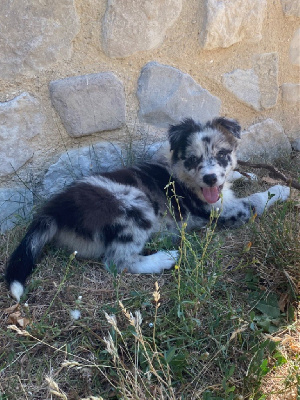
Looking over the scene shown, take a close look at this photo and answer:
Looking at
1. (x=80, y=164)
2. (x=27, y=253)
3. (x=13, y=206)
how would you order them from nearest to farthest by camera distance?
Result: (x=27, y=253) < (x=13, y=206) < (x=80, y=164)

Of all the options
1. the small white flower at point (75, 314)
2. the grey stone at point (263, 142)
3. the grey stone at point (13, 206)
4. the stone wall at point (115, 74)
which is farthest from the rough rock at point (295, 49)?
the small white flower at point (75, 314)

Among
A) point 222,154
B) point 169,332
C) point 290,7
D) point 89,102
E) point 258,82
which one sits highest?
point 290,7

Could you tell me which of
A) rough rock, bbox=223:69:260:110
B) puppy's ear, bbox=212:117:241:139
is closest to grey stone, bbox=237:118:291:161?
rough rock, bbox=223:69:260:110

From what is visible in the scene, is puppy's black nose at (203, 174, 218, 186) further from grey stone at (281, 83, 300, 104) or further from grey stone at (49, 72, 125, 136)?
grey stone at (281, 83, 300, 104)

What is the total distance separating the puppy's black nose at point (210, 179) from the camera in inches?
122

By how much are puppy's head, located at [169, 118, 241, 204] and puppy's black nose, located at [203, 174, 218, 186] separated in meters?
0.01

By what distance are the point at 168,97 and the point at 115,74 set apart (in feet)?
1.68

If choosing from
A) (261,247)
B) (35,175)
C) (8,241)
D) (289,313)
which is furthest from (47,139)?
(289,313)

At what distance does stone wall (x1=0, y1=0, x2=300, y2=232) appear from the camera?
117 inches

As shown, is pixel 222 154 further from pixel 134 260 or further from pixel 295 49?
pixel 295 49

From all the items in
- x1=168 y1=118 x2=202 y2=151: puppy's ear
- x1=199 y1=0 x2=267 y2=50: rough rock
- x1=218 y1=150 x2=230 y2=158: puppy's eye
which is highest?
x1=199 y1=0 x2=267 y2=50: rough rock

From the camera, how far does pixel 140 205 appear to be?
292cm

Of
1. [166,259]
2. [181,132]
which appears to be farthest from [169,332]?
[181,132]

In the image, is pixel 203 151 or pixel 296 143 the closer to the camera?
pixel 203 151
